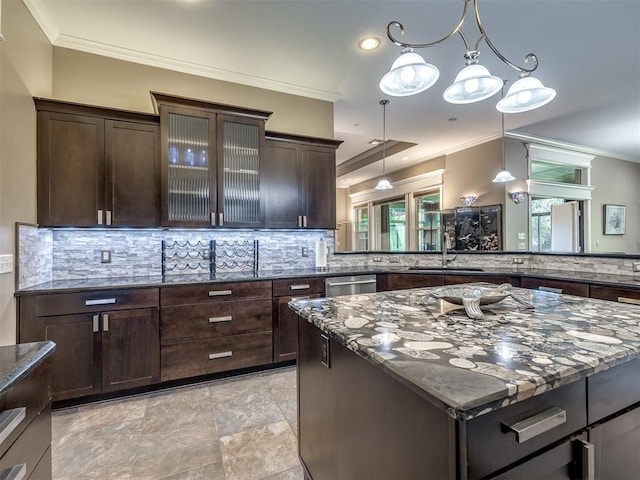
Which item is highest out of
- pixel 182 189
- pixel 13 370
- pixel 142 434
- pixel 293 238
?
pixel 182 189

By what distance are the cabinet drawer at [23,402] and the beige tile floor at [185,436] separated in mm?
995

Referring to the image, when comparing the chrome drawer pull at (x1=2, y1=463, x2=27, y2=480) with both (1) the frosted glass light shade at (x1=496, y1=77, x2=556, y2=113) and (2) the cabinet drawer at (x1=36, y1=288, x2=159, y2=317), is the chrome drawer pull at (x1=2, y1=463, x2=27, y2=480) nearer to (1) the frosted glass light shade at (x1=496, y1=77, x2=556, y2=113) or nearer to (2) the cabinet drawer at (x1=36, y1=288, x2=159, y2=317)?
(2) the cabinet drawer at (x1=36, y1=288, x2=159, y2=317)

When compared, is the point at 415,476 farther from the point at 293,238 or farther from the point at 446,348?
the point at 293,238

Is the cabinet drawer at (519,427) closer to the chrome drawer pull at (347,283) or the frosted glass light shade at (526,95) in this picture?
the frosted glass light shade at (526,95)

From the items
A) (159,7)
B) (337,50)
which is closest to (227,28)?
(159,7)

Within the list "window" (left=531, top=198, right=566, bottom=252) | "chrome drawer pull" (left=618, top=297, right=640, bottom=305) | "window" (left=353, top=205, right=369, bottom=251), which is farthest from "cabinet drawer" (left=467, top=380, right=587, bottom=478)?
"window" (left=353, top=205, right=369, bottom=251)

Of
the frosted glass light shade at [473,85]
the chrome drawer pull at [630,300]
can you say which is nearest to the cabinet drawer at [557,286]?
the chrome drawer pull at [630,300]

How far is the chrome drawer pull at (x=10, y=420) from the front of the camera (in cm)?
73

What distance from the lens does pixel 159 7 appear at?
7.79ft

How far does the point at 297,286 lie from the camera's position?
2.99m

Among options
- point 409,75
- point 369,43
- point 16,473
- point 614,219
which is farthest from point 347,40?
point 614,219

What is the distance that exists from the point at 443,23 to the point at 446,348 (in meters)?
2.79

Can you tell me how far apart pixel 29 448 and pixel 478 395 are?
4.03ft

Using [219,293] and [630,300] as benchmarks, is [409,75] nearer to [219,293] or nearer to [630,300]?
[219,293]
